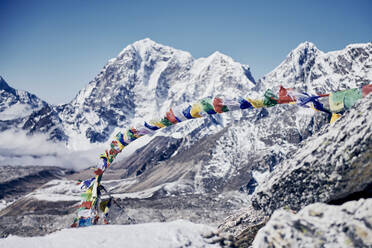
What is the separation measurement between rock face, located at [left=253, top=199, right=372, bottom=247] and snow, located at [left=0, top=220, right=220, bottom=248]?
2260 mm

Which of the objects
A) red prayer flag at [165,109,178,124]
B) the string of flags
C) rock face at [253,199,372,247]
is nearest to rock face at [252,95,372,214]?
rock face at [253,199,372,247]

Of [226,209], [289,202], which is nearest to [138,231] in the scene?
[289,202]

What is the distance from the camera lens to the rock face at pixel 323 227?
6.27m

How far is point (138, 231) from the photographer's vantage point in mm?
Result: 9406

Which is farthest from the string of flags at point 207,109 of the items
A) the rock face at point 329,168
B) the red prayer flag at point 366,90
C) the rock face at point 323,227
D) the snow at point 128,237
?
the snow at point 128,237

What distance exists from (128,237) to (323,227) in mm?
4748

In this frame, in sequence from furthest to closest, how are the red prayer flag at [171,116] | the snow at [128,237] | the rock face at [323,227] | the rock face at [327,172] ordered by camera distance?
the red prayer flag at [171,116] < the snow at [128,237] < the rock face at [327,172] < the rock face at [323,227]

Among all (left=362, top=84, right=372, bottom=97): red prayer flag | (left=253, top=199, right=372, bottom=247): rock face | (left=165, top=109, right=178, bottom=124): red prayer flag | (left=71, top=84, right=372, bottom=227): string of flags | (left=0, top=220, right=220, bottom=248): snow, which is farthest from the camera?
(left=165, top=109, right=178, bottom=124): red prayer flag

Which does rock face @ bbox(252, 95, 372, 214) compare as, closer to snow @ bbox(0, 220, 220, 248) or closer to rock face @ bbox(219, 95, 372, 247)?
rock face @ bbox(219, 95, 372, 247)

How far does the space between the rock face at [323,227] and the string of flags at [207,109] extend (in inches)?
116

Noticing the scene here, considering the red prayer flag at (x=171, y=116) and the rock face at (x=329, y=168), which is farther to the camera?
the red prayer flag at (x=171, y=116)

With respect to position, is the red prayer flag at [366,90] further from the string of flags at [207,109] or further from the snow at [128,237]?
the snow at [128,237]

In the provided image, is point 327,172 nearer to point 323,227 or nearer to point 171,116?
point 323,227

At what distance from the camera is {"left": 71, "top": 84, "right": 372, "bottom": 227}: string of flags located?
9.19 meters
